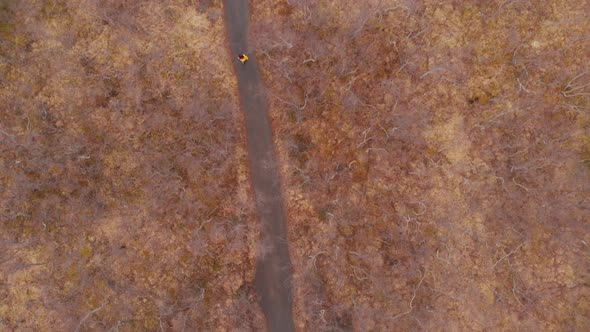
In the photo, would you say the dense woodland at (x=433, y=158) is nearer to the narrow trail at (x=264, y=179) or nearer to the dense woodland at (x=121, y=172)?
the narrow trail at (x=264, y=179)

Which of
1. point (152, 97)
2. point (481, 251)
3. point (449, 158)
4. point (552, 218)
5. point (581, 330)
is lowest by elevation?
point (581, 330)

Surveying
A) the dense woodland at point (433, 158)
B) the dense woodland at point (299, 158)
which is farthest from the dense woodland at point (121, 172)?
the dense woodland at point (433, 158)

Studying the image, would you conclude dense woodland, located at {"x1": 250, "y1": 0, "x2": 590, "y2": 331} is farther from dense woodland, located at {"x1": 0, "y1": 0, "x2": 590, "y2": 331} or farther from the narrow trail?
the narrow trail

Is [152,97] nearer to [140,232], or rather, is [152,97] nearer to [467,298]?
[140,232]

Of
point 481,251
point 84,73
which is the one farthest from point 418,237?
point 84,73

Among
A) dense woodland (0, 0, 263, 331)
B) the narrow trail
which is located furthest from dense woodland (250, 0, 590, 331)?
dense woodland (0, 0, 263, 331)

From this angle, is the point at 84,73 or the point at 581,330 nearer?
the point at 581,330
